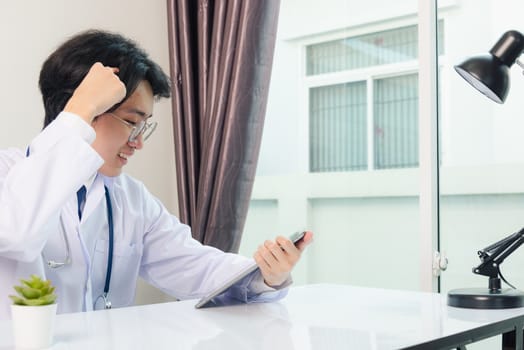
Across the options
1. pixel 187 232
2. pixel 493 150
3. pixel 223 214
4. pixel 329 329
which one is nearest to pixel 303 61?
pixel 223 214

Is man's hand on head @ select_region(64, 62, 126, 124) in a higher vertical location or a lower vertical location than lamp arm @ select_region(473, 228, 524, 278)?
higher

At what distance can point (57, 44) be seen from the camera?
264 centimetres

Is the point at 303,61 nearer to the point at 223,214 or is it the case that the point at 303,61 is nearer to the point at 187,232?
the point at 223,214

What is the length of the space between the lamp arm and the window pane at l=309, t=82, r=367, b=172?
3.02ft

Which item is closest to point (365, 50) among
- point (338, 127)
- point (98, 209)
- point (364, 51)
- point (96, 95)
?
point (364, 51)

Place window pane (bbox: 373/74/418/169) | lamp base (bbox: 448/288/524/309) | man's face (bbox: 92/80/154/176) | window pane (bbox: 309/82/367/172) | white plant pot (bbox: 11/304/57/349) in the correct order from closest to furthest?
white plant pot (bbox: 11/304/57/349) < lamp base (bbox: 448/288/524/309) < man's face (bbox: 92/80/154/176) < window pane (bbox: 373/74/418/169) < window pane (bbox: 309/82/367/172)

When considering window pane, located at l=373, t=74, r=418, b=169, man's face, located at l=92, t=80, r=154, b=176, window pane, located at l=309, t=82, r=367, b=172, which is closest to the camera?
man's face, located at l=92, t=80, r=154, b=176

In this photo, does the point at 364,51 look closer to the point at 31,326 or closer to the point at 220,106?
the point at 220,106

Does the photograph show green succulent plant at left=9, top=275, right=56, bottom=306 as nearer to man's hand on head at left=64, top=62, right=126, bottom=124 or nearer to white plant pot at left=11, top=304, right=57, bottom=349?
white plant pot at left=11, top=304, right=57, bottom=349

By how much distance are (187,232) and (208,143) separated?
2.55ft

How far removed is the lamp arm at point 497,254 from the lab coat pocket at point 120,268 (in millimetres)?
847

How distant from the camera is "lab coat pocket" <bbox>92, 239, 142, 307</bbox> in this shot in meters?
1.75

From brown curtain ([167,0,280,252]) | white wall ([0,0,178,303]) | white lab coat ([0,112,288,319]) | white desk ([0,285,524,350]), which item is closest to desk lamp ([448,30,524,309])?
white desk ([0,285,524,350])

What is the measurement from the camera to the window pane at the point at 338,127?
2.51 metres
